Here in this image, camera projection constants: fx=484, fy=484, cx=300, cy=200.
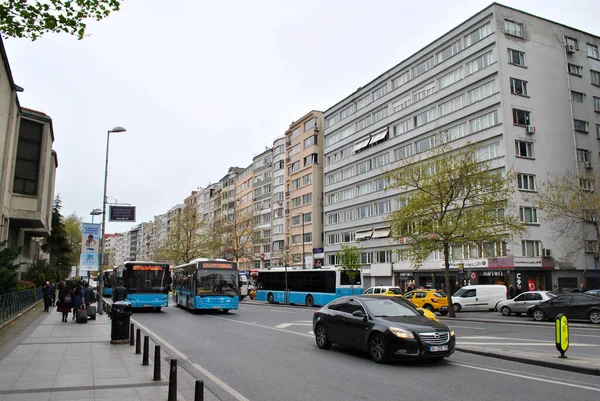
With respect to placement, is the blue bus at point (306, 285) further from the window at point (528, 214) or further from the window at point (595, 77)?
the window at point (595, 77)

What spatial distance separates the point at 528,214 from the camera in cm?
3978

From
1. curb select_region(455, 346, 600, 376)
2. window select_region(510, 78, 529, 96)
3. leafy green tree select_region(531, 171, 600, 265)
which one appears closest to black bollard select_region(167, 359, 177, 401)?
curb select_region(455, 346, 600, 376)

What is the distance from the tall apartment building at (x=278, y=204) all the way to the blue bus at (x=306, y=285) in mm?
33499

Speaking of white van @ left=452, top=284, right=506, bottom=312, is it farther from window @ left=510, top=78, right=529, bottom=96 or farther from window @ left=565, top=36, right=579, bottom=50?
window @ left=565, top=36, right=579, bottom=50

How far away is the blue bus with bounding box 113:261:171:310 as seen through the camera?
27.9m

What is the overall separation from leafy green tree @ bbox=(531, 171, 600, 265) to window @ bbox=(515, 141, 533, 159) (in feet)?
8.49

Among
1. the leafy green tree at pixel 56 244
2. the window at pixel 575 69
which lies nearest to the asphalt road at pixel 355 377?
the window at pixel 575 69

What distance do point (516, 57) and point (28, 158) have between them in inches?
1571

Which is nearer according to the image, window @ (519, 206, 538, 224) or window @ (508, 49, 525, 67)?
window @ (519, 206, 538, 224)

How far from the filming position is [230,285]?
90.6ft

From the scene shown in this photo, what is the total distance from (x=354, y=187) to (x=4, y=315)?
4813 cm

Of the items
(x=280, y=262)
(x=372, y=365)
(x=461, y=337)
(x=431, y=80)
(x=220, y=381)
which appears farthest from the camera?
(x=280, y=262)

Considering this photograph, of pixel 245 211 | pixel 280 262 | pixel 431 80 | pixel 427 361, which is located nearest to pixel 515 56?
pixel 431 80

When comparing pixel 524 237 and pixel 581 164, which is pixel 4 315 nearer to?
pixel 524 237
